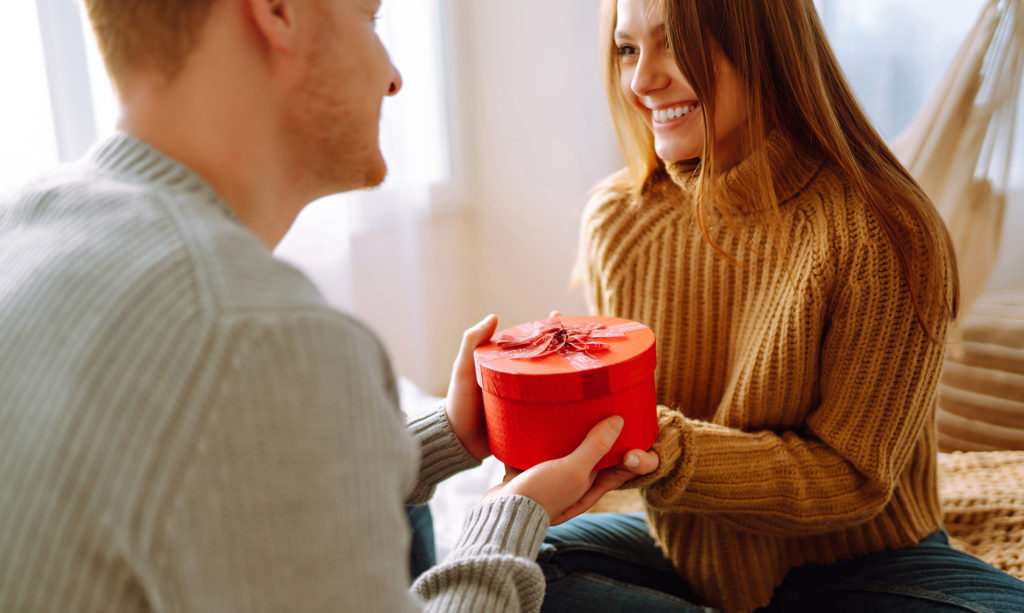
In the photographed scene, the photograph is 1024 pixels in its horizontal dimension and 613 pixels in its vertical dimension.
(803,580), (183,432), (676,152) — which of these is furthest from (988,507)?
→ (183,432)

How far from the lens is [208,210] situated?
542 mm

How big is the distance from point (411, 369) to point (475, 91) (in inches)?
34.6

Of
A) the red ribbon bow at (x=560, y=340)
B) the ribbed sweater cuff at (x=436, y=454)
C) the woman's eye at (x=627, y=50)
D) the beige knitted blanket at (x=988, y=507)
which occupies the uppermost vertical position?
the woman's eye at (x=627, y=50)

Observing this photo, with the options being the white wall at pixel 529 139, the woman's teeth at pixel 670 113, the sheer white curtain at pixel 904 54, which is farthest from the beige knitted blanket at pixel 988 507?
the white wall at pixel 529 139

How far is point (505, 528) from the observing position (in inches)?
27.8

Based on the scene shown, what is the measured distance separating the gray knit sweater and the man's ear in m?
0.16

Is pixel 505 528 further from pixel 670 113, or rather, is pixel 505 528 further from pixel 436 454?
pixel 670 113

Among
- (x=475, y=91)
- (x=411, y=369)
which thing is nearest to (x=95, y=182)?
(x=411, y=369)

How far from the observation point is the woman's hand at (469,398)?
90 centimetres

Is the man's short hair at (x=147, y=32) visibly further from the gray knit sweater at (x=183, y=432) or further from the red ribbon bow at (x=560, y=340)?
the red ribbon bow at (x=560, y=340)

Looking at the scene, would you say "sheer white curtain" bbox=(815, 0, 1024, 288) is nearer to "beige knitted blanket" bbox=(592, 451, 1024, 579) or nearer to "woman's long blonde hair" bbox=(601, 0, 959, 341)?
"beige knitted blanket" bbox=(592, 451, 1024, 579)

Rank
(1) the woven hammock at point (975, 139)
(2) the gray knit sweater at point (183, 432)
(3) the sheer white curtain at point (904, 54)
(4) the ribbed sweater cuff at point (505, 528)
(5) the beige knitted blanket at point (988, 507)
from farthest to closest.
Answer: (3) the sheer white curtain at point (904, 54) → (1) the woven hammock at point (975, 139) → (5) the beige knitted blanket at point (988, 507) → (4) the ribbed sweater cuff at point (505, 528) → (2) the gray knit sweater at point (183, 432)

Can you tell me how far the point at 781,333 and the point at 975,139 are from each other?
850mm

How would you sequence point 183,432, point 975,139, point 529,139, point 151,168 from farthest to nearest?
point 529,139 < point 975,139 < point 151,168 < point 183,432
